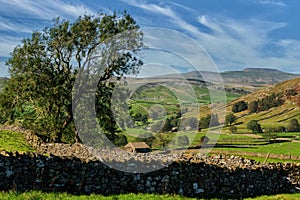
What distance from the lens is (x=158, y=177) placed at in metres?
12.4

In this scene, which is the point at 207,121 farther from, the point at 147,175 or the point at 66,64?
the point at 147,175

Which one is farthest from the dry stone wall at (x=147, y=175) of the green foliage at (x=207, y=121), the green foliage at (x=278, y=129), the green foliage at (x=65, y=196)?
the green foliage at (x=278, y=129)

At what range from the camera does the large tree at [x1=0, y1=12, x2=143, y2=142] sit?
28.8 m

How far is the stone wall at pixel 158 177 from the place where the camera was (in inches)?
417

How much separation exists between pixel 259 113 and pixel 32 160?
171581 millimetres

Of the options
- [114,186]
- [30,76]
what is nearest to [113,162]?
[114,186]

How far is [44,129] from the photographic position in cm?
3017

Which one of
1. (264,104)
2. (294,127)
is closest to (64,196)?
(294,127)

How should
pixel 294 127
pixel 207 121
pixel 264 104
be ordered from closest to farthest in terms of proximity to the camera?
pixel 207 121, pixel 294 127, pixel 264 104

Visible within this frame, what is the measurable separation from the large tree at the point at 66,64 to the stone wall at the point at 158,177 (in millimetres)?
16410

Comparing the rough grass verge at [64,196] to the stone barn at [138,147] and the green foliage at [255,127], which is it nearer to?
the stone barn at [138,147]

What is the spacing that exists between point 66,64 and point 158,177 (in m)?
19.5

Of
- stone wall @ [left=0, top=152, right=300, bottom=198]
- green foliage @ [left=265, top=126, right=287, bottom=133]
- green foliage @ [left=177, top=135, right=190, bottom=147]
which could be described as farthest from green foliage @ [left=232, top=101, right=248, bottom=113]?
stone wall @ [left=0, top=152, right=300, bottom=198]

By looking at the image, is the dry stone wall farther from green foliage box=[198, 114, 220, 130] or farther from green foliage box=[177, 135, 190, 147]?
green foliage box=[198, 114, 220, 130]
